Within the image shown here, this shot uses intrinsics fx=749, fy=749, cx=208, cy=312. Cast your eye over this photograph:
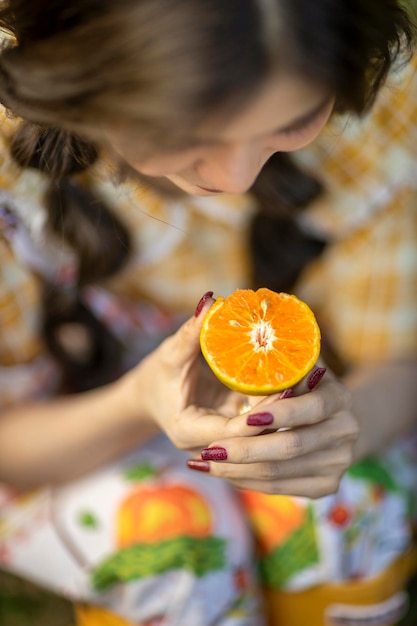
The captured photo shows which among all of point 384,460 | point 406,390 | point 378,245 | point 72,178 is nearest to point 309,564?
point 384,460

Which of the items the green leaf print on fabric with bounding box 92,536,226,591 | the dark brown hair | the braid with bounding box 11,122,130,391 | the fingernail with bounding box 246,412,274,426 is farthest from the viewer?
the green leaf print on fabric with bounding box 92,536,226,591

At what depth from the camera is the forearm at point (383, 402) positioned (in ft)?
4.41

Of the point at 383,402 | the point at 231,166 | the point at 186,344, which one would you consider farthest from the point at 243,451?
the point at 383,402

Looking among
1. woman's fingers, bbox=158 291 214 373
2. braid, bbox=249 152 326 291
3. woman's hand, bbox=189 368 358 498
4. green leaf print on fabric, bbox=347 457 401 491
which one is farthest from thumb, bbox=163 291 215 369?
green leaf print on fabric, bbox=347 457 401 491

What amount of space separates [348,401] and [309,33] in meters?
0.47

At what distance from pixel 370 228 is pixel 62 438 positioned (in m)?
0.68

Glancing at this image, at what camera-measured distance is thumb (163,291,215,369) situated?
2.96ft

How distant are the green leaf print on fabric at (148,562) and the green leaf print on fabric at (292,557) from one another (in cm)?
16

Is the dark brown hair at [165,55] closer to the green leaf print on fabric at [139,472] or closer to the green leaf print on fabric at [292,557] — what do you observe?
the green leaf print on fabric at [139,472]

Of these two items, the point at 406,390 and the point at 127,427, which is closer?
the point at 127,427

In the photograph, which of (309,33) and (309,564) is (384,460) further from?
(309,33)

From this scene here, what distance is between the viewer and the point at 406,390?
145 centimetres

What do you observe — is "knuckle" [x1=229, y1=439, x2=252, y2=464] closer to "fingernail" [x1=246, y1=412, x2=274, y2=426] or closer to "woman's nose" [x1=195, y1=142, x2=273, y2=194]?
"fingernail" [x1=246, y1=412, x2=274, y2=426]

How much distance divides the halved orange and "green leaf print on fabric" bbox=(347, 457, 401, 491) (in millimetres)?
559
